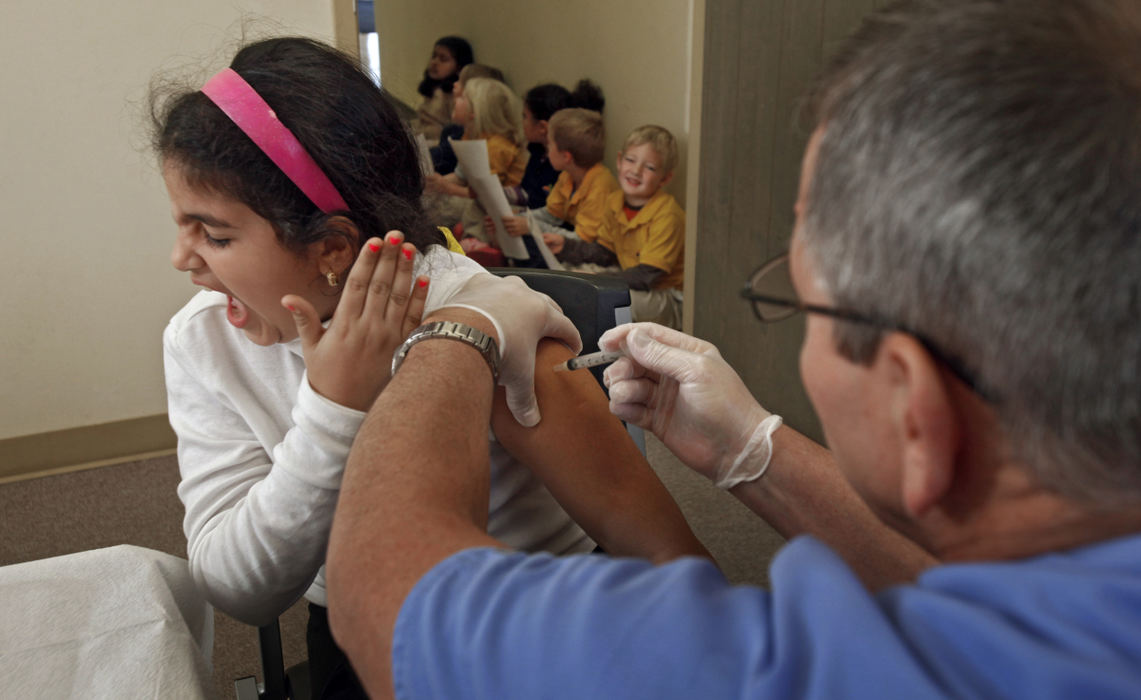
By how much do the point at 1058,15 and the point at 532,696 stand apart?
0.51 meters

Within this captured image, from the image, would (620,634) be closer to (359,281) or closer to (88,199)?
(359,281)

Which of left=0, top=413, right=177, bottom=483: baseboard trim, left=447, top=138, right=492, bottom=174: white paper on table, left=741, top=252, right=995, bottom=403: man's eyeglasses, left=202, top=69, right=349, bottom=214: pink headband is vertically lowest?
left=0, top=413, right=177, bottom=483: baseboard trim

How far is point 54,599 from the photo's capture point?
0.79m

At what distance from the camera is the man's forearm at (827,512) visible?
3.01 ft

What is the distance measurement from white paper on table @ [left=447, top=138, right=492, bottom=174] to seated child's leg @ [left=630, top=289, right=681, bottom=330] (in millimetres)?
802

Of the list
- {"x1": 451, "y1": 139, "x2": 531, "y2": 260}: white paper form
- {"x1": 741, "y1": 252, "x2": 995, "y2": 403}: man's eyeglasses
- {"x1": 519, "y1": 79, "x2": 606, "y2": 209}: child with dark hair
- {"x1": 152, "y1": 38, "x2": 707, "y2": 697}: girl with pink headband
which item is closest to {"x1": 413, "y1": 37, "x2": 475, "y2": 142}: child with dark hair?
{"x1": 519, "y1": 79, "x2": 606, "y2": 209}: child with dark hair

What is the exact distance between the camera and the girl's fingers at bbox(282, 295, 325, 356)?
0.94 meters

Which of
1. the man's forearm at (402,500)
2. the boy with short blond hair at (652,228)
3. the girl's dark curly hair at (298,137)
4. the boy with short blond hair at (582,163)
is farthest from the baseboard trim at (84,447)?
the man's forearm at (402,500)

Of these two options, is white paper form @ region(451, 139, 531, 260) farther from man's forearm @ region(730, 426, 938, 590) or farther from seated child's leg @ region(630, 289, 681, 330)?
man's forearm @ region(730, 426, 938, 590)

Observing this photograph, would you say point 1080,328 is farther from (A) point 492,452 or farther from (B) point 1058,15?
(A) point 492,452

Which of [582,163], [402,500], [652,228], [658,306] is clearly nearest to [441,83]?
[582,163]

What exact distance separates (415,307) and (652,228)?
2.68 meters

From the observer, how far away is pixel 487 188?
3432 mm

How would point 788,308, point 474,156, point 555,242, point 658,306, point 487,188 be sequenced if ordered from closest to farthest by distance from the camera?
1. point 788,308
2. point 474,156
3. point 487,188
4. point 658,306
5. point 555,242
